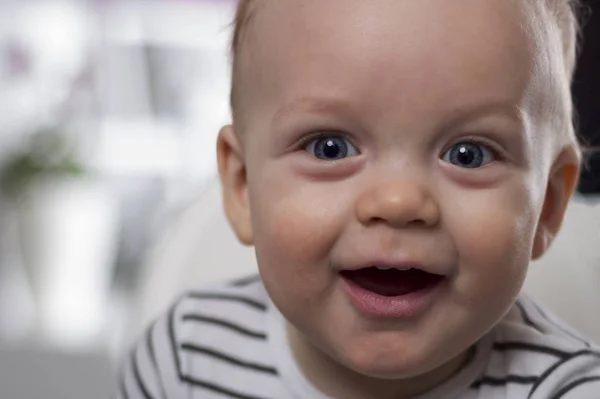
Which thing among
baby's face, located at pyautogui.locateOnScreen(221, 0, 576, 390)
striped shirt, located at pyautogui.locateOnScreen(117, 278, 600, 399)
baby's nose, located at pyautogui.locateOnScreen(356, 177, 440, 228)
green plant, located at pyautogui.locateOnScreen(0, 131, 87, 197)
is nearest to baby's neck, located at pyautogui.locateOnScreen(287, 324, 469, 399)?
striped shirt, located at pyautogui.locateOnScreen(117, 278, 600, 399)

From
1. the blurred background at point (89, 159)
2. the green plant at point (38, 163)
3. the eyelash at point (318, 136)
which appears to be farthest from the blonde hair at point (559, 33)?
the green plant at point (38, 163)

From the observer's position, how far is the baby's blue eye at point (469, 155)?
0.57 metres

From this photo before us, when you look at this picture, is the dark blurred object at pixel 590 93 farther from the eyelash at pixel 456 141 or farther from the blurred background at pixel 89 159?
the blurred background at pixel 89 159

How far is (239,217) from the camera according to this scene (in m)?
0.74

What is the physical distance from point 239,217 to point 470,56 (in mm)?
279

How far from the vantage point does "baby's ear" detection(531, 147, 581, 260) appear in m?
0.67

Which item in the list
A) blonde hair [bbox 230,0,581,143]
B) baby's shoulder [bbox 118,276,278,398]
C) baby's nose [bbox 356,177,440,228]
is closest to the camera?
baby's nose [bbox 356,177,440,228]

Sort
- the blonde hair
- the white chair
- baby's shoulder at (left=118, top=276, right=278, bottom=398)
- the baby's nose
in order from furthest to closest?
1. the white chair
2. baby's shoulder at (left=118, top=276, right=278, bottom=398)
3. the blonde hair
4. the baby's nose

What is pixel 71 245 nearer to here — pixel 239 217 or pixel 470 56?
pixel 239 217

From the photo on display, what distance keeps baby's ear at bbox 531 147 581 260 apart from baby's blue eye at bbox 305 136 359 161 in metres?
0.19

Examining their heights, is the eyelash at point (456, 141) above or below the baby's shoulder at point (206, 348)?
above

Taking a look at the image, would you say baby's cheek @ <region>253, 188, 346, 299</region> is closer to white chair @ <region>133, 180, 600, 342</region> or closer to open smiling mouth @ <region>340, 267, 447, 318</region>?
open smiling mouth @ <region>340, 267, 447, 318</region>

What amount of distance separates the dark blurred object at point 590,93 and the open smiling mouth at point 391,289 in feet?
0.92

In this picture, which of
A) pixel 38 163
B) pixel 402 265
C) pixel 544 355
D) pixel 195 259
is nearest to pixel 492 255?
pixel 402 265
